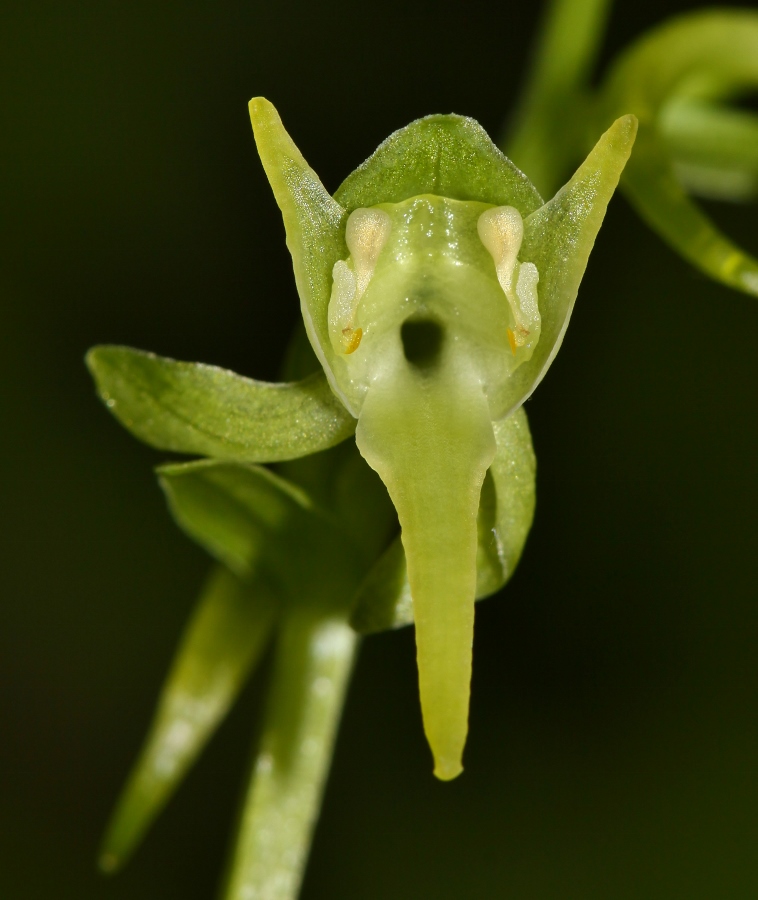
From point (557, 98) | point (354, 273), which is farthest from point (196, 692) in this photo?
point (557, 98)

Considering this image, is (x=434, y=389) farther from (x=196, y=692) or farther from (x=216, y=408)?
(x=196, y=692)

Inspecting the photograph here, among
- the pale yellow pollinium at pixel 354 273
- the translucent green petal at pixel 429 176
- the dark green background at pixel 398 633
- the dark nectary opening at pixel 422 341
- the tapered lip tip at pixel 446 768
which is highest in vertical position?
the translucent green petal at pixel 429 176

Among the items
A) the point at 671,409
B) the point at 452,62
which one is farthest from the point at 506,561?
the point at 452,62

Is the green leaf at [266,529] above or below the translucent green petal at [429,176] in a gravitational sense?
below

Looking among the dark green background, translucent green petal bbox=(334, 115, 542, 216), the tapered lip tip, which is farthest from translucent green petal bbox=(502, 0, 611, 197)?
the dark green background

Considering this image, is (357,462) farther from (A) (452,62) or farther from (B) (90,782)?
(A) (452,62)

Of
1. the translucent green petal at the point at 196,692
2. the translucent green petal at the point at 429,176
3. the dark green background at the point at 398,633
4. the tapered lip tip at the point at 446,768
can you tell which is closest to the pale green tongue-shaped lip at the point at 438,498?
the tapered lip tip at the point at 446,768

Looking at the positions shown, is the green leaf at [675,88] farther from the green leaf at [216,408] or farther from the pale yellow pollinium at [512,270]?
the green leaf at [216,408]
